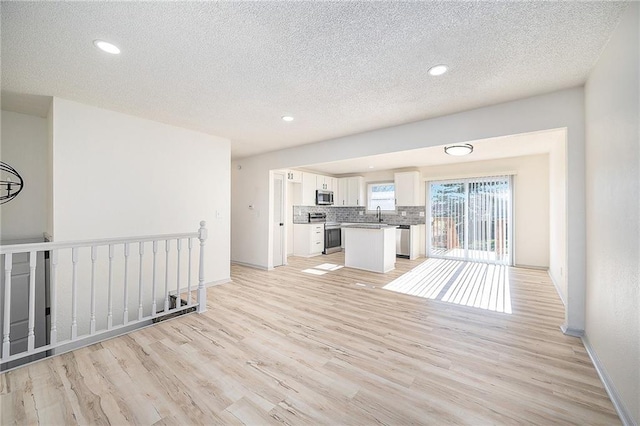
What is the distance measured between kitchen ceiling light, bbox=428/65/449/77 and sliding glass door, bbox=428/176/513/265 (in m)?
4.49

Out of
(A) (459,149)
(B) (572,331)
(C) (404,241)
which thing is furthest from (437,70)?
(C) (404,241)

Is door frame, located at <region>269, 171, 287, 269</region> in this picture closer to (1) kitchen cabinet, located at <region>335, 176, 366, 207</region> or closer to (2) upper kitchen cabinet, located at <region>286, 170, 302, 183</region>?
(2) upper kitchen cabinet, located at <region>286, 170, 302, 183</region>

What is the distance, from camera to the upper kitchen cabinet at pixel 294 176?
21.2ft

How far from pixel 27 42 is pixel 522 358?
15.3 ft

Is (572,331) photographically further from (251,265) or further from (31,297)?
(251,265)

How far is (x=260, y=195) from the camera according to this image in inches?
221

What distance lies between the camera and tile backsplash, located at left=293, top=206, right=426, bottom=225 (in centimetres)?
692

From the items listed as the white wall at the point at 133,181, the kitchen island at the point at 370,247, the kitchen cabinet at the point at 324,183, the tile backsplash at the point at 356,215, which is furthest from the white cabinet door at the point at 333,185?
the white wall at the point at 133,181

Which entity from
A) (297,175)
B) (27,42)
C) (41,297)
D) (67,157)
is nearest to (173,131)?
(67,157)

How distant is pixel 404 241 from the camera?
6652 millimetres

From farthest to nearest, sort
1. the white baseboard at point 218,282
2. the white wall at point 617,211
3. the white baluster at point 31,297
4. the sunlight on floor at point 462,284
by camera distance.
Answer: the white baseboard at point 218,282 < the sunlight on floor at point 462,284 < the white baluster at point 31,297 < the white wall at point 617,211

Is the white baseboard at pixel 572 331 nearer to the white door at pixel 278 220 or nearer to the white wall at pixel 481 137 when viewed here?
the white wall at pixel 481 137

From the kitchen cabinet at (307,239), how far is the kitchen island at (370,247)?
154 cm

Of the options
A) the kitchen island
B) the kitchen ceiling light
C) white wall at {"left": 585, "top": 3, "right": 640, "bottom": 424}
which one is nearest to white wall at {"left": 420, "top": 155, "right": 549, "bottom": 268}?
the kitchen island
